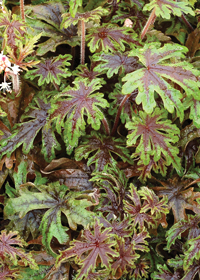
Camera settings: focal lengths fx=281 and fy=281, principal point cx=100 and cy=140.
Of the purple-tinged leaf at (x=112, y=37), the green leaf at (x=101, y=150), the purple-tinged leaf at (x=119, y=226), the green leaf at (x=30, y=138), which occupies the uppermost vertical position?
the purple-tinged leaf at (x=112, y=37)

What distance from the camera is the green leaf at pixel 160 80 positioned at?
1079 millimetres

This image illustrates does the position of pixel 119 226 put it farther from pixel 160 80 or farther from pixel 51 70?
pixel 51 70

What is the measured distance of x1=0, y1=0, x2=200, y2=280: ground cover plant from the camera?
1.15 meters

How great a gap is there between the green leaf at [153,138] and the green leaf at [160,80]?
14 cm

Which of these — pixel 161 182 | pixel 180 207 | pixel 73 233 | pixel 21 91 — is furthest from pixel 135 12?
pixel 73 233

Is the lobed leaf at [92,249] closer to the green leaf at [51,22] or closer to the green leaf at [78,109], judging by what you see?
the green leaf at [78,109]

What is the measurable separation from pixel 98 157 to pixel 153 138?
274mm

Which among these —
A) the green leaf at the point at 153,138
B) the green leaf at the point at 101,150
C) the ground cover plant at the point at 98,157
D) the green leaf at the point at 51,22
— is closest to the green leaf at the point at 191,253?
the ground cover plant at the point at 98,157

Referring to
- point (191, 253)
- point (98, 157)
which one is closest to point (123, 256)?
point (191, 253)

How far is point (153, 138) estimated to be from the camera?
4.04 ft

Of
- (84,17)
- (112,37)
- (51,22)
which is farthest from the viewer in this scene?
(51,22)

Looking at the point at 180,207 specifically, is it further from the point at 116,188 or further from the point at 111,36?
the point at 111,36

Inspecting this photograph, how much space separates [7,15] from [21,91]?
1.25 feet

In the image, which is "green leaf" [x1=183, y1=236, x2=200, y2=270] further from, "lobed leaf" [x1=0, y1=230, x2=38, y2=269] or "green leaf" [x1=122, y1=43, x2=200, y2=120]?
"lobed leaf" [x1=0, y1=230, x2=38, y2=269]
